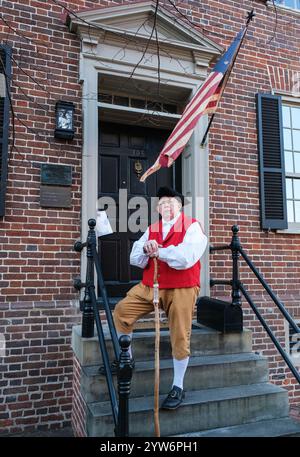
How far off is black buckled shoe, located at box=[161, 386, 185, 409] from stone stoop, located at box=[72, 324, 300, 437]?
6 cm

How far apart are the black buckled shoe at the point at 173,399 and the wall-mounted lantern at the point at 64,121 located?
2.96 metres

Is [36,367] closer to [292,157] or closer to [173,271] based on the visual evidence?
[173,271]

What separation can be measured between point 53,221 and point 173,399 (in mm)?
2314

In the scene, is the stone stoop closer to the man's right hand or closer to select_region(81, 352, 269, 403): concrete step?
select_region(81, 352, 269, 403): concrete step

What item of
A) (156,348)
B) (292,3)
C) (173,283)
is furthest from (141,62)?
(156,348)

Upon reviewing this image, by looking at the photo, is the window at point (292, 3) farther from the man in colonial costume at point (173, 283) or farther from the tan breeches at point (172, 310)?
the tan breeches at point (172, 310)

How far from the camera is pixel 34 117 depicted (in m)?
4.33

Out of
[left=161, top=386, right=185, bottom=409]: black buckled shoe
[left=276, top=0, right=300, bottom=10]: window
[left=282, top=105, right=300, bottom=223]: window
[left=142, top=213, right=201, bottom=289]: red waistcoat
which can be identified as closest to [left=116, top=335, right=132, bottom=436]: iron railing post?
[left=161, top=386, right=185, bottom=409]: black buckled shoe

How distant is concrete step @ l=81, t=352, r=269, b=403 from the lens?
3.17 metres

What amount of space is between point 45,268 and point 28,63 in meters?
2.38

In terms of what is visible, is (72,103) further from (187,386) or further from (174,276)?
(187,386)

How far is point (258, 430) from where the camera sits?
3162 millimetres

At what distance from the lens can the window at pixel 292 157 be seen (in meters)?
5.68
